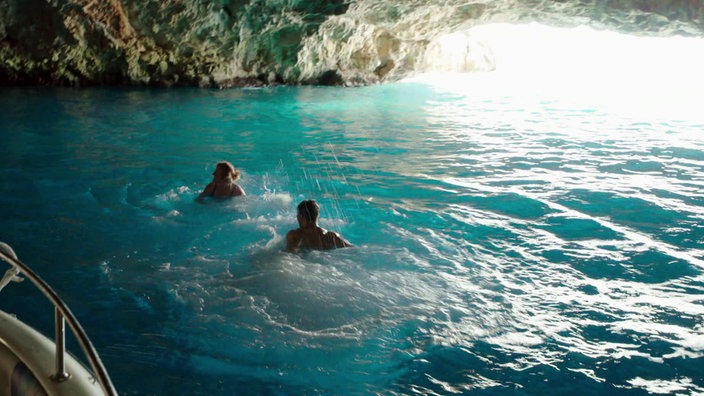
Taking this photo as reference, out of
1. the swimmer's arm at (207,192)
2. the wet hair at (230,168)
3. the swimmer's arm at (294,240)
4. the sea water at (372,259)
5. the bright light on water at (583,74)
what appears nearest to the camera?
the sea water at (372,259)

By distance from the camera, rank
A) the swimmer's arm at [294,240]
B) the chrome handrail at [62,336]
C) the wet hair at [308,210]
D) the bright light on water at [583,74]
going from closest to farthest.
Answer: the chrome handrail at [62,336], the wet hair at [308,210], the swimmer's arm at [294,240], the bright light on water at [583,74]

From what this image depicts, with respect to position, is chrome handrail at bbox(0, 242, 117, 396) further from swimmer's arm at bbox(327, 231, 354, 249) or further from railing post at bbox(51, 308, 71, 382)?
swimmer's arm at bbox(327, 231, 354, 249)

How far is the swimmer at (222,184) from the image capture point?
21.6 feet

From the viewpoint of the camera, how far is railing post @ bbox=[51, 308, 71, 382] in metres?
1.75

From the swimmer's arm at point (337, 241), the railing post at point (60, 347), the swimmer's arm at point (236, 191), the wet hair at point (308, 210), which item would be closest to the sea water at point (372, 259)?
the swimmer's arm at point (337, 241)

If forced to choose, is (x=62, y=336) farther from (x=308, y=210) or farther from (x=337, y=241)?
(x=337, y=241)

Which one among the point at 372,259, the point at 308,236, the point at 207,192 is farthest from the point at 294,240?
the point at 207,192

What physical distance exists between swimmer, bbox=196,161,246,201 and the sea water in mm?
250

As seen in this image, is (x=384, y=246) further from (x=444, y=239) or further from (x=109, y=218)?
(x=109, y=218)

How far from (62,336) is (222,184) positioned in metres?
4.93

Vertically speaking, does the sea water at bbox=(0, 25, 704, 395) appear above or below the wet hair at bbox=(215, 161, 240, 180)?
below

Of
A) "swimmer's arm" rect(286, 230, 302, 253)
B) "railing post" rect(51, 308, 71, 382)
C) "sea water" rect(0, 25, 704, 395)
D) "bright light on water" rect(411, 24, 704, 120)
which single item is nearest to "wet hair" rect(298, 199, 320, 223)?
"swimmer's arm" rect(286, 230, 302, 253)

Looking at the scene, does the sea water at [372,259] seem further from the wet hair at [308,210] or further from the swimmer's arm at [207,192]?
the wet hair at [308,210]

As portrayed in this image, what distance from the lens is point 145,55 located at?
19.3 meters
